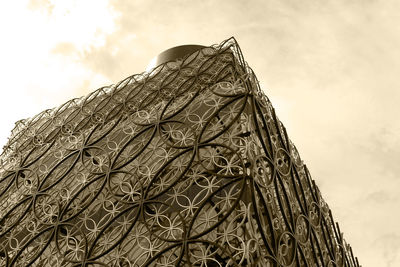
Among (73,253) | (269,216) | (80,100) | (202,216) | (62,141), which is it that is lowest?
(73,253)

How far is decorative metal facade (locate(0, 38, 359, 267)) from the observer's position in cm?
1236

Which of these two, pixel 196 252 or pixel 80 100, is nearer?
pixel 196 252

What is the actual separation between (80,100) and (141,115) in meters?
6.95

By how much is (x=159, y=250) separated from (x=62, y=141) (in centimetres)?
1033

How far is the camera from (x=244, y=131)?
14.6 metres

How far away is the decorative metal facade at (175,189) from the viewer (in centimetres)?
1236

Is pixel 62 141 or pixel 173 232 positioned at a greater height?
pixel 62 141

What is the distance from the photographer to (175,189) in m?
14.1

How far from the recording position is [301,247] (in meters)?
14.4

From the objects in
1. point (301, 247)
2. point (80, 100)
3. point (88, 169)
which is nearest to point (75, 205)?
point (88, 169)

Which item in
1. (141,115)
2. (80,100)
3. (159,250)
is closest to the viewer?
(159,250)

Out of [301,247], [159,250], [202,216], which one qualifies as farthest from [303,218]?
[159,250]

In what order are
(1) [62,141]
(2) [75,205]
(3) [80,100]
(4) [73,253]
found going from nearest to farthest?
(4) [73,253] → (2) [75,205] → (1) [62,141] → (3) [80,100]

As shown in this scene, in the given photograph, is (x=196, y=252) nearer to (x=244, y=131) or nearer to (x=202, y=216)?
(x=202, y=216)
